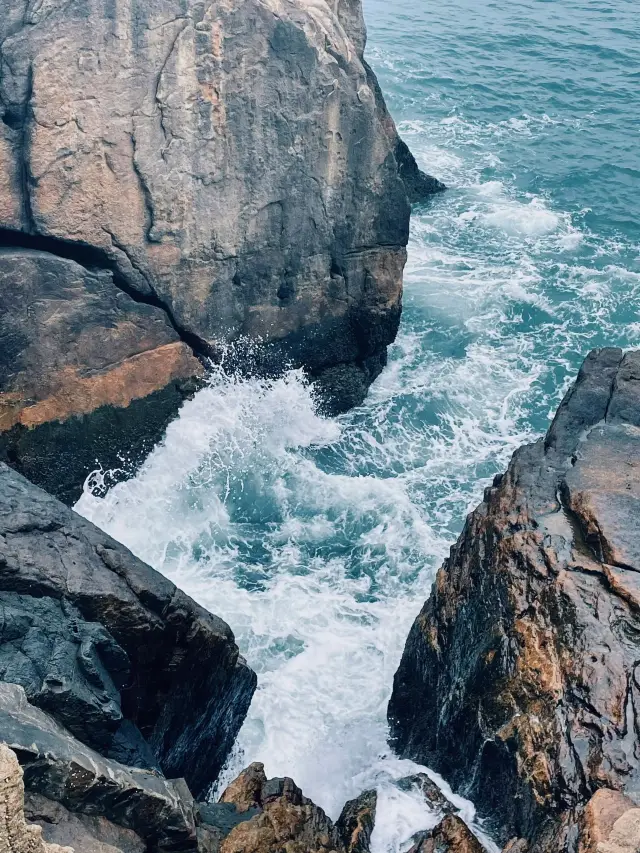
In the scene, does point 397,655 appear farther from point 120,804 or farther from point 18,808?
point 18,808

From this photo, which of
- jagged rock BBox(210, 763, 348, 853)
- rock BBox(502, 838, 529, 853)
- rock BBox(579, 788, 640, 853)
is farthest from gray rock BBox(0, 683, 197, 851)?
rock BBox(579, 788, 640, 853)

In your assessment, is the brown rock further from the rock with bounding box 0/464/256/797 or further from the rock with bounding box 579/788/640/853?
the rock with bounding box 579/788/640/853

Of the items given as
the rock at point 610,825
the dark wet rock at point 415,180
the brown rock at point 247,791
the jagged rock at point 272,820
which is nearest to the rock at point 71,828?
the jagged rock at point 272,820

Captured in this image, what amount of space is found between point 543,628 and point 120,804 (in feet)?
16.7

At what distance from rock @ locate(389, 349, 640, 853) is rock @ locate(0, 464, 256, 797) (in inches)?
118

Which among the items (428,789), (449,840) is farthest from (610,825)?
(428,789)

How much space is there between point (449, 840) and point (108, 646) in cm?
449

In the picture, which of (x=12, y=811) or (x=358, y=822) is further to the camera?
(x=358, y=822)

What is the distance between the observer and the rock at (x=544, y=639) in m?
9.18

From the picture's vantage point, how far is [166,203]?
1602 centimetres

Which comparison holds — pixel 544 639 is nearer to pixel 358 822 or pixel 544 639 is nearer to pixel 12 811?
pixel 358 822

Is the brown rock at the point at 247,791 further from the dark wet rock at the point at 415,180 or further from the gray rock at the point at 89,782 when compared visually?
the dark wet rock at the point at 415,180

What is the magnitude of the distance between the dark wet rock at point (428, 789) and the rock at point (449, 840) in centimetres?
73

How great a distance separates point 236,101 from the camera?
16281 millimetres
